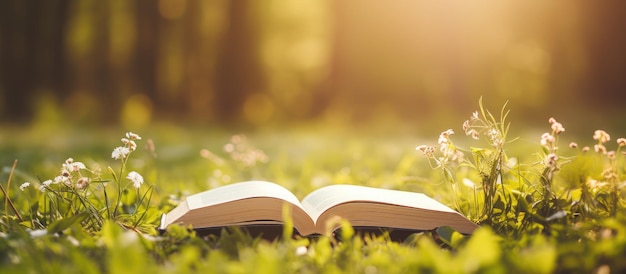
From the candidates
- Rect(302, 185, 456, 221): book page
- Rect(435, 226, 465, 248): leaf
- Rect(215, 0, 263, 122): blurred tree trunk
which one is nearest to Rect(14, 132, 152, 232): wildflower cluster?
Rect(302, 185, 456, 221): book page

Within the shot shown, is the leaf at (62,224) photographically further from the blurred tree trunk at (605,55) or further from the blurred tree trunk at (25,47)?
the blurred tree trunk at (605,55)

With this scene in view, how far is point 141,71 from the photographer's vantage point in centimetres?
1652

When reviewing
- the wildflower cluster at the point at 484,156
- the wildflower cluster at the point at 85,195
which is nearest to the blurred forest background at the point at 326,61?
the wildflower cluster at the point at 484,156

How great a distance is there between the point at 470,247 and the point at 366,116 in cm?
1619

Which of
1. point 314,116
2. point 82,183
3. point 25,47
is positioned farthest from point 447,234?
point 314,116

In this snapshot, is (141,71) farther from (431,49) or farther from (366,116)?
→ (431,49)

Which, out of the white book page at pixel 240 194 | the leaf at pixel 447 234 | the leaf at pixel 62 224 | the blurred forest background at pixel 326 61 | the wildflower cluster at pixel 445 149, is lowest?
the blurred forest background at pixel 326 61

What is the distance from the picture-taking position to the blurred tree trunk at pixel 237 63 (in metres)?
16.4

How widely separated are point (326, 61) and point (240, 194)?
16.4 m

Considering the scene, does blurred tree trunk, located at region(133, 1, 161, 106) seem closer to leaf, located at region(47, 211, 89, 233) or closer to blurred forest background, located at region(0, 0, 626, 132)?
blurred forest background, located at region(0, 0, 626, 132)

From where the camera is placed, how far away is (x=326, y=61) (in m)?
18.6

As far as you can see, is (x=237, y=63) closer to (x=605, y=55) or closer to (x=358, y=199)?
(x=605, y=55)

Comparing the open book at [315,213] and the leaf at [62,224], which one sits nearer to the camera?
the leaf at [62,224]

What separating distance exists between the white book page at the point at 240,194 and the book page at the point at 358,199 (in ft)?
0.32
